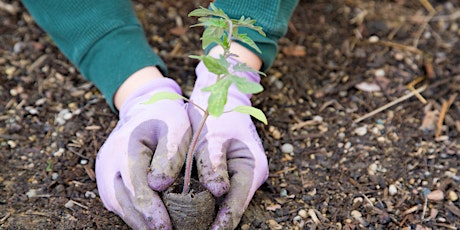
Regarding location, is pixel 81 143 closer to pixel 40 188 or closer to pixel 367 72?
pixel 40 188

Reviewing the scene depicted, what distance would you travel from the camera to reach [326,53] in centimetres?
221

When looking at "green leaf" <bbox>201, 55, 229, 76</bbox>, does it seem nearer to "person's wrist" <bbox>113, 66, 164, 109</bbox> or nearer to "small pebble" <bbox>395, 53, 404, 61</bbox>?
"person's wrist" <bbox>113, 66, 164, 109</bbox>

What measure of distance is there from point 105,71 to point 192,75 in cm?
37

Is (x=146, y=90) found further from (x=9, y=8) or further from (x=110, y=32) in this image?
(x=9, y=8)

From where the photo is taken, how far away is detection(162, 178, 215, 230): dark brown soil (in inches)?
54.2

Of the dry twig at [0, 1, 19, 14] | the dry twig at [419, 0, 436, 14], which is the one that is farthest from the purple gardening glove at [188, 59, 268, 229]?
the dry twig at [419, 0, 436, 14]

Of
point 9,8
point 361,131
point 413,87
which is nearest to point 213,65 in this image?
point 361,131

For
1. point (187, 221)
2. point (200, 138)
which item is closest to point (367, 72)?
point (200, 138)

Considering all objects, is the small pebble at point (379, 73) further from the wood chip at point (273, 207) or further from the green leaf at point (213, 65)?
the green leaf at point (213, 65)

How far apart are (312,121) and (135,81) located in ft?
1.93

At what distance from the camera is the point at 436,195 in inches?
66.8

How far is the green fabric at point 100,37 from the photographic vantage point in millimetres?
1760

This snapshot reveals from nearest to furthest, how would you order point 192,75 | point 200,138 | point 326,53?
point 200,138
point 192,75
point 326,53

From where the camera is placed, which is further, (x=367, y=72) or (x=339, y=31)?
(x=339, y=31)
